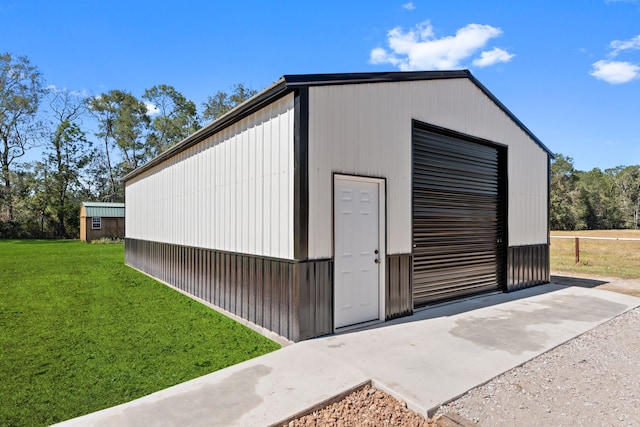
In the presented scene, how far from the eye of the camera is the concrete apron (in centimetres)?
254

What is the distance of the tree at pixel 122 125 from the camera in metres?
30.9

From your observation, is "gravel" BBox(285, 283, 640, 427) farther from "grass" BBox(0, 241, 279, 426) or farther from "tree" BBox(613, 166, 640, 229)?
"tree" BBox(613, 166, 640, 229)

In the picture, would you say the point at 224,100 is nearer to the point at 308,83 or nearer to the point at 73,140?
the point at 73,140

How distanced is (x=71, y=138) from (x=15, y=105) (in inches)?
167

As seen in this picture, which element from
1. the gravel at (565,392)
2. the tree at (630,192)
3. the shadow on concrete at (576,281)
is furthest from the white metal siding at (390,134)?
the tree at (630,192)

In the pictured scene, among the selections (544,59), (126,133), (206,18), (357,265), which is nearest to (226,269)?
(357,265)

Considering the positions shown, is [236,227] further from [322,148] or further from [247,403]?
[247,403]

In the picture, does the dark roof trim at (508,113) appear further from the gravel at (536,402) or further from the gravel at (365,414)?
the gravel at (365,414)

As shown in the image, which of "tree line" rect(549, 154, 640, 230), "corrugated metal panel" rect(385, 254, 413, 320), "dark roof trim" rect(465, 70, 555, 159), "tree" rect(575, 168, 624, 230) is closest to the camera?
"corrugated metal panel" rect(385, 254, 413, 320)

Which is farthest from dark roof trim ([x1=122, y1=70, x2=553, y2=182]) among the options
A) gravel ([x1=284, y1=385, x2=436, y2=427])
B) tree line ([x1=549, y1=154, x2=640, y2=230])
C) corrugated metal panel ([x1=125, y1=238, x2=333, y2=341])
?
tree line ([x1=549, y1=154, x2=640, y2=230])

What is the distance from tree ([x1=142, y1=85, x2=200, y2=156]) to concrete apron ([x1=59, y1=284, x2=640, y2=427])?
103 feet

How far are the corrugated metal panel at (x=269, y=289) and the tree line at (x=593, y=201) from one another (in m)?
41.4

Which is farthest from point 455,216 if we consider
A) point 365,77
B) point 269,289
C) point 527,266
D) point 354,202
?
point 269,289

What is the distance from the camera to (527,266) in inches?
300
